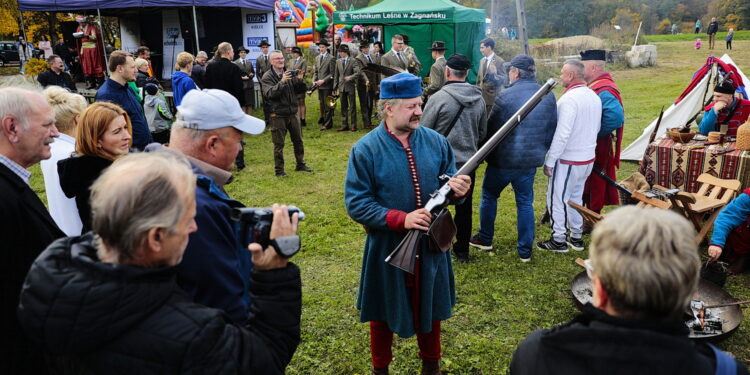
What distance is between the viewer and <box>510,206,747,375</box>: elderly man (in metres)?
1.30

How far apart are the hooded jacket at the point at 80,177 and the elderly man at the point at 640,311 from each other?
2.63 m

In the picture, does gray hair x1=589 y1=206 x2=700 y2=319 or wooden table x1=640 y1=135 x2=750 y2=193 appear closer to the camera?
gray hair x1=589 y1=206 x2=700 y2=319

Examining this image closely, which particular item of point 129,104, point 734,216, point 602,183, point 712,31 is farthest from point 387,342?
point 712,31

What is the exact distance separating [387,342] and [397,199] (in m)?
0.93

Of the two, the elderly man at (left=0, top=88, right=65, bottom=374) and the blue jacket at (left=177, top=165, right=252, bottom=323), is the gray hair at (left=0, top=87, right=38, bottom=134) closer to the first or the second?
the elderly man at (left=0, top=88, right=65, bottom=374)

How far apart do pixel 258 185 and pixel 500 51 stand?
36.8 ft

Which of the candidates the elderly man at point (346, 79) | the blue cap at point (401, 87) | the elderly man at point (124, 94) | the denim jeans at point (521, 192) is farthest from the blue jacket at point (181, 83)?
the blue cap at point (401, 87)

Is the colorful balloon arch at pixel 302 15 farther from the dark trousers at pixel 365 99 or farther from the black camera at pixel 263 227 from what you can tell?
the black camera at pixel 263 227

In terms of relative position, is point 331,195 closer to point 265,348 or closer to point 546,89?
point 546,89

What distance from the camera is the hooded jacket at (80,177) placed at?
288 cm

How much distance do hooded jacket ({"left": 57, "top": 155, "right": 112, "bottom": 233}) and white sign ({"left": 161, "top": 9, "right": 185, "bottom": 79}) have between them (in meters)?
14.5

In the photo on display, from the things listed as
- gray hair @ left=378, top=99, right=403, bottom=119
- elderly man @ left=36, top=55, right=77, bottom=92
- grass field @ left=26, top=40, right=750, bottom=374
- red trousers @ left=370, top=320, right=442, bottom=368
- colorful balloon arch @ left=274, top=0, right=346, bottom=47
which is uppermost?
colorful balloon arch @ left=274, top=0, right=346, bottom=47

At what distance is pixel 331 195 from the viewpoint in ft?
25.3

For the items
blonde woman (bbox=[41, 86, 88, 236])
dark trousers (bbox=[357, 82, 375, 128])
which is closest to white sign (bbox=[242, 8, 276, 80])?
dark trousers (bbox=[357, 82, 375, 128])
